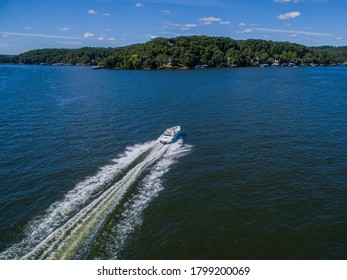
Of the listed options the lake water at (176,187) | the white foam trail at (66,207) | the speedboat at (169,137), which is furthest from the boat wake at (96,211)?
the speedboat at (169,137)

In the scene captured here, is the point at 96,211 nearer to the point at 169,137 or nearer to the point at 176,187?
the point at 176,187

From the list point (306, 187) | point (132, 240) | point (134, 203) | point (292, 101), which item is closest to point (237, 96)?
point (292, 101)

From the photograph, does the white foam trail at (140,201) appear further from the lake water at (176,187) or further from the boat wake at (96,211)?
the lake water at (176,187)

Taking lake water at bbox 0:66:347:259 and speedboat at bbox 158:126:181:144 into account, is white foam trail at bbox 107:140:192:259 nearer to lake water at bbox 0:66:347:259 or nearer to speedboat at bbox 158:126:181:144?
lake water at bbox 0:66:347:259

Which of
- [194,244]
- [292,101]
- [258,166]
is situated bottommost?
[194,244]

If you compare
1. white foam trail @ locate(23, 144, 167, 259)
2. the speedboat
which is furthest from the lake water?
the speedboat

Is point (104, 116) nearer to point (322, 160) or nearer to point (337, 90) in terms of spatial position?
point (322, 160)

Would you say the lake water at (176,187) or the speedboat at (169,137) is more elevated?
the speedboat at (169,137)

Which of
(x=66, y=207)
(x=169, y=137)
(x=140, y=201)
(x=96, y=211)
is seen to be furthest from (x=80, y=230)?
(x=169, y=137)
